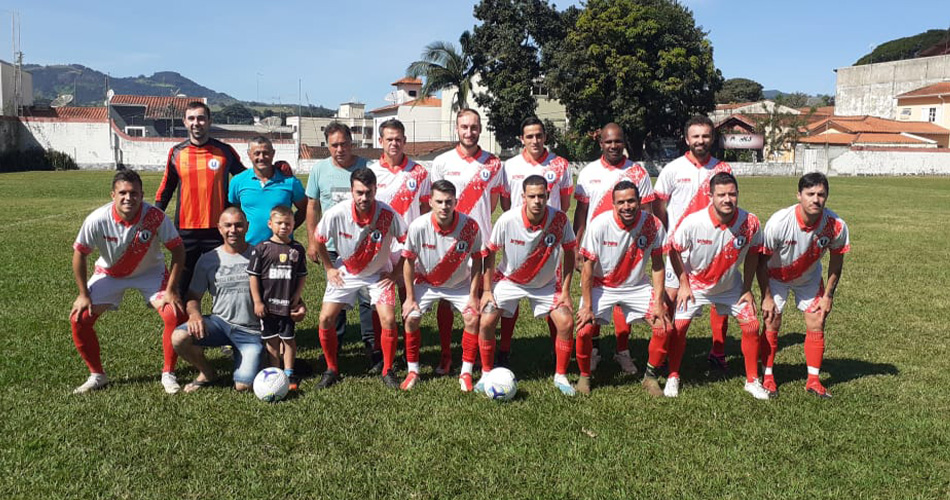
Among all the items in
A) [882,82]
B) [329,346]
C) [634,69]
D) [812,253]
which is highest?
[882,82]

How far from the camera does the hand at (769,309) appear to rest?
5367 mm

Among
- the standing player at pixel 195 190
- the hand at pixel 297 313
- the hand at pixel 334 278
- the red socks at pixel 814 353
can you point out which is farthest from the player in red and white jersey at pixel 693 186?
the standing player at pixel 195 190

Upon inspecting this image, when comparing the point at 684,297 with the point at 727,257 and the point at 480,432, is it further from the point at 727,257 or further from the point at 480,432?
the point at 480,432

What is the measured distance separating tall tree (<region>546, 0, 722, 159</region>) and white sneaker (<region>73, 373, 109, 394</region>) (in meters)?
34.2

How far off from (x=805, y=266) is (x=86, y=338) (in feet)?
18.0

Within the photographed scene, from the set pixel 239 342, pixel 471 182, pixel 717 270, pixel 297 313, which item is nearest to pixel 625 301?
pixel 717 270

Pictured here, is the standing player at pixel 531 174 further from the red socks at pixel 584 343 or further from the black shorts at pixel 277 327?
the black shorts at pixel 277 327

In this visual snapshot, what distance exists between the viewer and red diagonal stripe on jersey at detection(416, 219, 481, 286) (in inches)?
213

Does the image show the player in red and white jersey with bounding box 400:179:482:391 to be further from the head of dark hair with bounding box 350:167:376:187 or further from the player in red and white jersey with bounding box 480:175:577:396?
the head of dark hair with bounding box 350:167:376:187

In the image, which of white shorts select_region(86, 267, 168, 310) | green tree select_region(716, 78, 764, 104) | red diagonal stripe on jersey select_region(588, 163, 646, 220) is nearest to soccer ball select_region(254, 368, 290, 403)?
white shorts select_region(86, 267, 168, 310)

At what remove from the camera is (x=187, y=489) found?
12.3 ft

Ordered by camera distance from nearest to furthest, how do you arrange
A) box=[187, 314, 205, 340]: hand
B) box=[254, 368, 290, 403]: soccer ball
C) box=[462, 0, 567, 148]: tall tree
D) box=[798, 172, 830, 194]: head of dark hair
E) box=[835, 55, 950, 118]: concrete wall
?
box=[254, 368, 290, 403]: soccer ball
box=[798, 172, 830, 194]: head of dark hair
box=[187, 314, 205, 340]: hand
box=[462, 0, 567, 148]: tall tree
box=[835, 55, 950, 118]: concrete wall

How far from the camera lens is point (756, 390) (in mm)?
5262

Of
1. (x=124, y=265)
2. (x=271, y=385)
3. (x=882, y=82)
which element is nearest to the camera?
(x=271, y=385)
